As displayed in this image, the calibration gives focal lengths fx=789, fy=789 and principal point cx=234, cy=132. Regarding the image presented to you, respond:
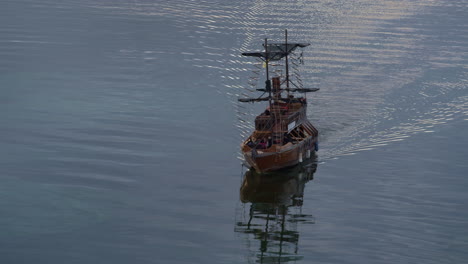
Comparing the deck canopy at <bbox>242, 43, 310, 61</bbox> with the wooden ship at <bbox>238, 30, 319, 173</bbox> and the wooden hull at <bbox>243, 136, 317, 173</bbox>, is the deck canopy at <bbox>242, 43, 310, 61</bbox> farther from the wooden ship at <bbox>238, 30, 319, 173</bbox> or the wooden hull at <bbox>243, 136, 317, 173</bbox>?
the wooden hull at <bbox>243, 136, 317, 173</bbox>

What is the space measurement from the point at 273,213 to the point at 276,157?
8910 millimetres

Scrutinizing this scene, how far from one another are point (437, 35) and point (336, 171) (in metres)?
73.7

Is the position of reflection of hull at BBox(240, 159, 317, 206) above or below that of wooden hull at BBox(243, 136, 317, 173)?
below

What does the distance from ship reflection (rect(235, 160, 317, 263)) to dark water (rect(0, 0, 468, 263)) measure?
8.6 inches

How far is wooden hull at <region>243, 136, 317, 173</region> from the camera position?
80750 mm

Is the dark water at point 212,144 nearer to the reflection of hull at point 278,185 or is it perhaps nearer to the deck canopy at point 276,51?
the reflection of hull at point 278,185

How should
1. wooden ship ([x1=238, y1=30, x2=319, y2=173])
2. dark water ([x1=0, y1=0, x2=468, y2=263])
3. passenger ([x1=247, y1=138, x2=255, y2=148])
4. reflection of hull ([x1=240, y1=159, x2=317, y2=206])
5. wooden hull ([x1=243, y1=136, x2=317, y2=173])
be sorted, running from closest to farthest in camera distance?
dark water ([x1=0, y1=0, x2=468, y2=263])
reflection of hull ([x1=240, y1=159, x2=317, y2=206])
wooden hull ([x1=243, y1=136, x2=317, y2=173])
wooden ship ([x1=238, y1=30, x2=319, y2=173])
passenger ([x1=247, y1=138, x2=255, y2=148])

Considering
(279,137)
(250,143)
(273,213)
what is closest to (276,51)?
(279,137)

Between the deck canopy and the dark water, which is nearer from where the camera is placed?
the dark water

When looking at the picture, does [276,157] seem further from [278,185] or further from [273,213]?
[273,213]

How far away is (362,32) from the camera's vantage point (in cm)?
14825

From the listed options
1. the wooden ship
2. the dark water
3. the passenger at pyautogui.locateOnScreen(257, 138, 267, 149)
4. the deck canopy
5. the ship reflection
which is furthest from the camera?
the deck canopy

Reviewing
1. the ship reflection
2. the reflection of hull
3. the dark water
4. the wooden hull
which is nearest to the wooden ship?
the wooden hull

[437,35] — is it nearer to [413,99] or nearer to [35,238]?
[413,99]
